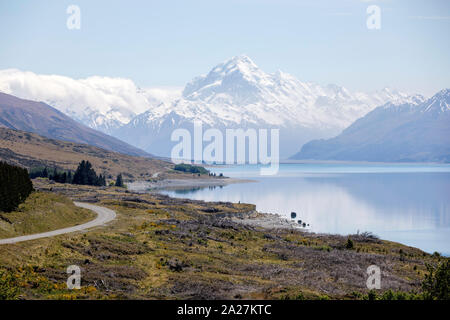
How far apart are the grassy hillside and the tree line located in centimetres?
79

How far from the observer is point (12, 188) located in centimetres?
5081

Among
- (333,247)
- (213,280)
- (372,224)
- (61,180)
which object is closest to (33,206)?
(213,280)

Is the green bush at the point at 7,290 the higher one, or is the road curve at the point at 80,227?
the green bush at the point at 7,290

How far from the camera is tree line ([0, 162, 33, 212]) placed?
49.0 meters

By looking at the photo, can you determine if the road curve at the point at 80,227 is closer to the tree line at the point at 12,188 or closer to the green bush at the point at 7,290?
the tree line at the point at 12,188

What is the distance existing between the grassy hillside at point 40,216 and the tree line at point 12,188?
789 mm

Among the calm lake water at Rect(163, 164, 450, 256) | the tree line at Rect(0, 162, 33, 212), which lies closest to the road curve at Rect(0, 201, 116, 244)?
the tree line at Rect(0, 162, 33, 212)

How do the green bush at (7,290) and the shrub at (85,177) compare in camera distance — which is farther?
the shrub at (85,177)

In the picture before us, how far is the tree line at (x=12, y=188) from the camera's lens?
1928 inches

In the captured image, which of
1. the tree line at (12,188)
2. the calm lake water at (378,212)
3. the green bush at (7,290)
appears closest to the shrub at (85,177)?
the calm lake water at (378,212)

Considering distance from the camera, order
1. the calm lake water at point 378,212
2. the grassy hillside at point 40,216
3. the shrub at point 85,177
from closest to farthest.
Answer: the grassy hillside at point 40,216
the calm lake water at point 378,212
the shrub at point 85,177

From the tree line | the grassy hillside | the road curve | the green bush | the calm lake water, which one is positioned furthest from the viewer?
the calm lake water

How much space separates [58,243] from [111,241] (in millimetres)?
5792

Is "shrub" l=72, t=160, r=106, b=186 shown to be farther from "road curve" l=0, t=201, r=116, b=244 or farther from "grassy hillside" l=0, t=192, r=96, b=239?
"grassy hillside" l=0, t=192, r=96, b=239
